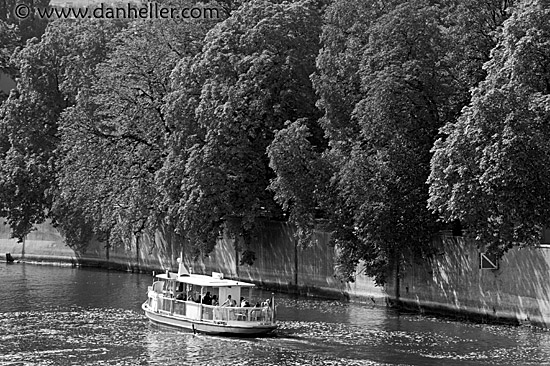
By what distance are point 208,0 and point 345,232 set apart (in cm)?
2662

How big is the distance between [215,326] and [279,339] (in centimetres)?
388

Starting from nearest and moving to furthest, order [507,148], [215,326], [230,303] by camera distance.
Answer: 1. [507,148]
2. [215,326]
3. [230,303]

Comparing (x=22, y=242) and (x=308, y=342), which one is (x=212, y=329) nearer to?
(x=308, y=342)

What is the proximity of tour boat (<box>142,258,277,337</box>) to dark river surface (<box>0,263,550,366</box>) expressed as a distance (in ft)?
2.11

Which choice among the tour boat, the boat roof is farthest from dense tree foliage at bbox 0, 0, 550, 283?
the tour boat

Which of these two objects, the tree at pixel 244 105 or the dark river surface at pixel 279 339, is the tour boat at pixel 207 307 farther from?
the tree at pixel 244 105

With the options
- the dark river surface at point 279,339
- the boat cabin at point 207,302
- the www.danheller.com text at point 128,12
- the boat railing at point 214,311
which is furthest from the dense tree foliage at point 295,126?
the boat railing at point 214,311

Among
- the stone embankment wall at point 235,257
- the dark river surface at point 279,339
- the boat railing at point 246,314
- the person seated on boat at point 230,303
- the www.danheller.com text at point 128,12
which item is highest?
the www.danheller.com text at point 128,12

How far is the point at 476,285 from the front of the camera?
206ft

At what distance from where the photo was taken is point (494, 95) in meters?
56.8

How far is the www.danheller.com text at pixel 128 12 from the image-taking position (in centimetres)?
8419

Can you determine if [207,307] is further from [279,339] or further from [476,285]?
[476,285]

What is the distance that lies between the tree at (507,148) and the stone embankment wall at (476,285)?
1.84 meters

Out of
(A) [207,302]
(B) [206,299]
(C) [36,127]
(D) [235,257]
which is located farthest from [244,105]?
(C) [36,127]
